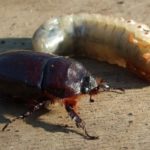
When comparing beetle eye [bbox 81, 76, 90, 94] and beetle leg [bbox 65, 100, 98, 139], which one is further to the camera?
beetle eye [bbox 81, 76, 90, 94]

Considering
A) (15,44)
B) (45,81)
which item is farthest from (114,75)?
(15,44)

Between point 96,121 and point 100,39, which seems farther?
point 100,39

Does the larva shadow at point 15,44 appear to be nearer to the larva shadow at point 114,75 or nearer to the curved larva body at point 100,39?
the curved larva body at point 100,39

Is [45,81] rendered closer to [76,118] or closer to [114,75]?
[76,118]

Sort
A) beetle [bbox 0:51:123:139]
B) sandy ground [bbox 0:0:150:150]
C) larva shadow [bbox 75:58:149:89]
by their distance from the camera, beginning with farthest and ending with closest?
larva shadow [bbox 75:58:149:89] → beetle [bbox 0:51:123:139] → sandy ground [bbox 0:0:150:150]

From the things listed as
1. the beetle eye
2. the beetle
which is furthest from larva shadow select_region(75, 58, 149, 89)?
the beetle eye

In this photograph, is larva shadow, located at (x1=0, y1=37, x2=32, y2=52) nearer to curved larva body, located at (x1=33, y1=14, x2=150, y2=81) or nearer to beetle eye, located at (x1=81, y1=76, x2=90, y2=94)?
curved larva body, located at (x1=33, y1=14, x2=150, y2=81)

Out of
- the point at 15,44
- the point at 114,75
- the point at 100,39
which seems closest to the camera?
the point at 114,75
